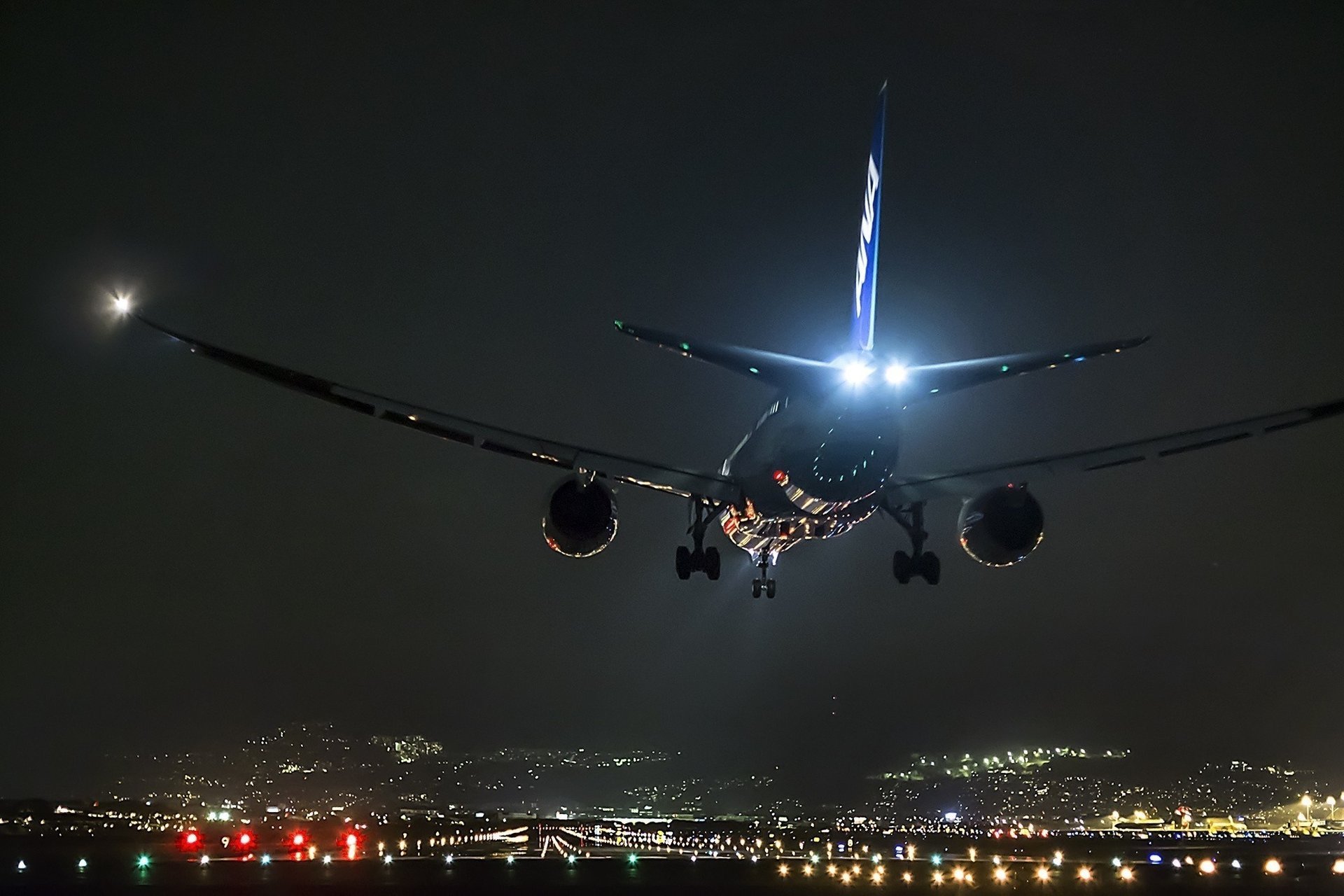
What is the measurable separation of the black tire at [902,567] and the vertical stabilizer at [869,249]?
352 inches

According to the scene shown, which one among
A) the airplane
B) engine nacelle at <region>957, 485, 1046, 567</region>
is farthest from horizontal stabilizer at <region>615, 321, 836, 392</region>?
engine nacelle at <region>957, 485, 1046, 567</region>

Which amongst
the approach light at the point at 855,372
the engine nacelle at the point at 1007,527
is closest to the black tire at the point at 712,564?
the engine nacelle at the point at 1007,527

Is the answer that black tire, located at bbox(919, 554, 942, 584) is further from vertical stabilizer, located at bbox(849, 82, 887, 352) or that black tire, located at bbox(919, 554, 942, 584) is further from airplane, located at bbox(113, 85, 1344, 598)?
vertical stabilizer, located at bbox(849, 82, 887, 352)

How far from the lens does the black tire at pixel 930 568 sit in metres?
30.3

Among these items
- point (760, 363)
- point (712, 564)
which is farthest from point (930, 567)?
point (760, 363)

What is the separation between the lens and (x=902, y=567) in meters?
30.7

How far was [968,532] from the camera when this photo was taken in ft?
94.2

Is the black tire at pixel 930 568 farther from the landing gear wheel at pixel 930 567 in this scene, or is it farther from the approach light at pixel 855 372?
the approach light at pixel 855 372

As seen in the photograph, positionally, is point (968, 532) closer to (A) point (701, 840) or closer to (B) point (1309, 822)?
(A) point (701, 840)

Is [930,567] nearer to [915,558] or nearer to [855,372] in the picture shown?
[915,558]

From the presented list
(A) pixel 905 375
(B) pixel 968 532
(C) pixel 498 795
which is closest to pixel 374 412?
(A) pixel 905 375

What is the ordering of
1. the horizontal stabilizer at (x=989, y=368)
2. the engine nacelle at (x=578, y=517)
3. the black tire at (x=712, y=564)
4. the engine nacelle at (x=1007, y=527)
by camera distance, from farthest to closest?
the black tire at (x=712, y=564) < the engine nacelle at (x=1007, y=527) < the engine nacelle at (x=578, y=517) < the horizontal stabilizer at (x=989, y=368)

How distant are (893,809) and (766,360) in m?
91.7

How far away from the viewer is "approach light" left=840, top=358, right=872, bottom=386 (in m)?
22.5
